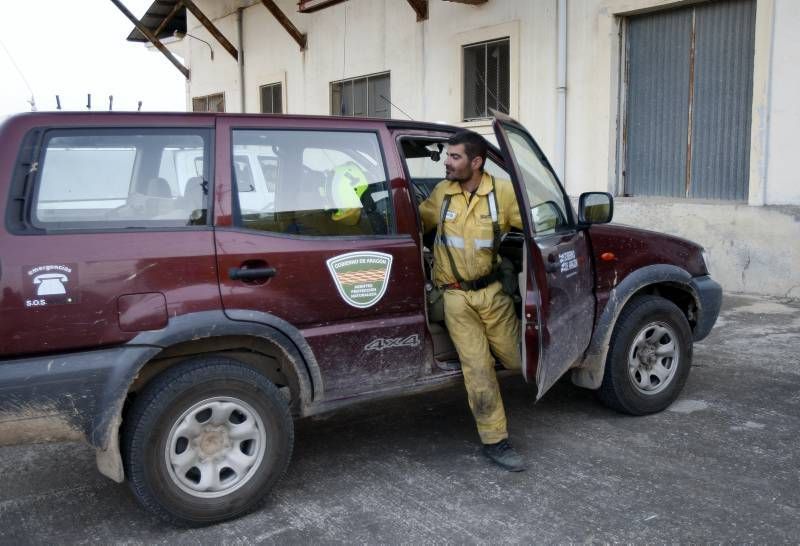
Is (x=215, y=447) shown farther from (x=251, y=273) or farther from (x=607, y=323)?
Answer: (x=607, y=323)

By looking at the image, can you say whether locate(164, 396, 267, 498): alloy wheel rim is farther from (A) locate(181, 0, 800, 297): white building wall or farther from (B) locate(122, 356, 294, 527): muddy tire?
(A) locate(181, 0, 800, 297): white building wall

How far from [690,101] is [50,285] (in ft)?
24.1

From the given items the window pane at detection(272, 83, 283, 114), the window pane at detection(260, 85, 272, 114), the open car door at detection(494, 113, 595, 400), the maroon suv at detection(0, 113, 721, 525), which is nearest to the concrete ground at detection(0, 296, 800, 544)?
the maroon suv at detection(0, 113, 721, 525)

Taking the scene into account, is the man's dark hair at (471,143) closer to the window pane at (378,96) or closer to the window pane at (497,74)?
the window pane at (497,74)

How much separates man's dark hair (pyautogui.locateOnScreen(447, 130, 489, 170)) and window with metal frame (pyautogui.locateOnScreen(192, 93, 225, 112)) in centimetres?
1359

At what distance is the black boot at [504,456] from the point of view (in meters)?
3.77

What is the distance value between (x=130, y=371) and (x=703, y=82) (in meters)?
7.21

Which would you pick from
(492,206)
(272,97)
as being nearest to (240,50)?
(272,97)

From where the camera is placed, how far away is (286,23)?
1351 centimetres

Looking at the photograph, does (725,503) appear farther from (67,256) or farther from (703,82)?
(703,82)

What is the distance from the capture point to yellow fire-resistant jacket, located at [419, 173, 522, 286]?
12.7 ft

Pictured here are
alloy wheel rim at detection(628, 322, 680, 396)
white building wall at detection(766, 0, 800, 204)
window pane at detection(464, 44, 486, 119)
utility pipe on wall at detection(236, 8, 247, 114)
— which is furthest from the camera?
utility pipe on wall at detection(236, 8, 247, 114)

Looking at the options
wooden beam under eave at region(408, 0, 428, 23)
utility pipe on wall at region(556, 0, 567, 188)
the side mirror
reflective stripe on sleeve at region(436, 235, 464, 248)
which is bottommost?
reflective stripe on sleeve at region(436, 235, 464, 248)

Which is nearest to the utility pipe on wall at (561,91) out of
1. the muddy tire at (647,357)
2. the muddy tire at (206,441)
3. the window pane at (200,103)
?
the muddy tire at (647,357)
